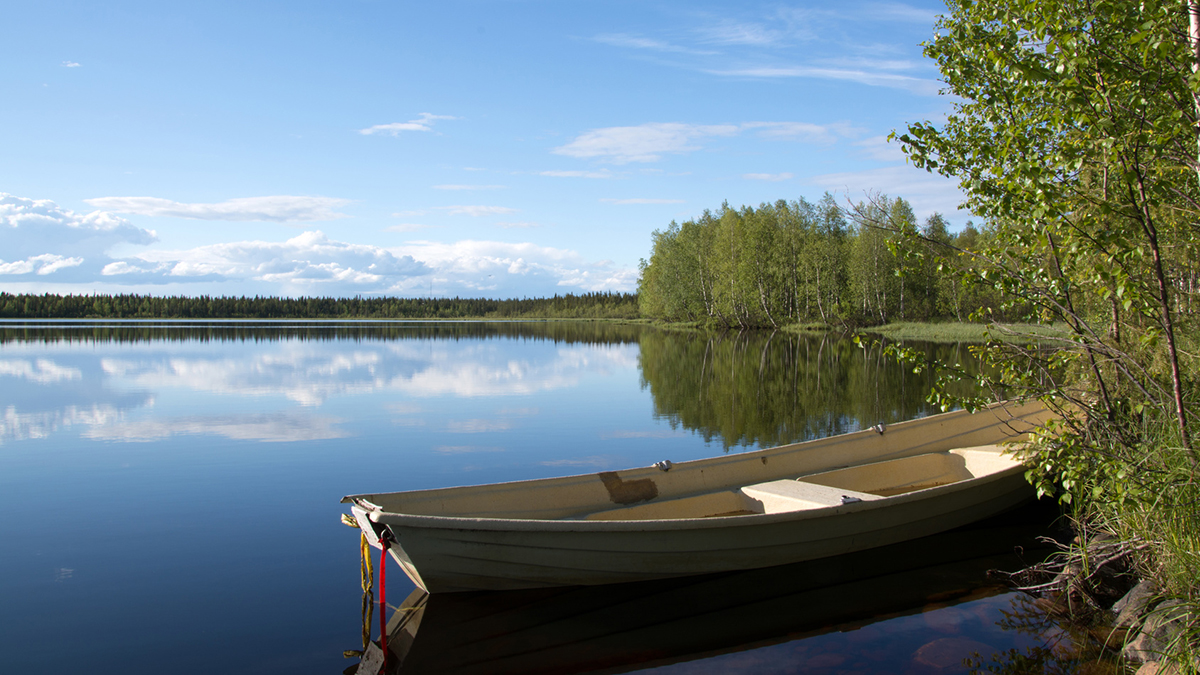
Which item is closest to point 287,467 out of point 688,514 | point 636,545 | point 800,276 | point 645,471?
point 645,471

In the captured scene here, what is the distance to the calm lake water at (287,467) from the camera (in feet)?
20.9

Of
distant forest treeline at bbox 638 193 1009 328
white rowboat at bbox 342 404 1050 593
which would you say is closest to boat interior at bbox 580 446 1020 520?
white rowboat at bbox 342 404 1050 593

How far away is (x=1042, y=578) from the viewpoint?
7.69 m

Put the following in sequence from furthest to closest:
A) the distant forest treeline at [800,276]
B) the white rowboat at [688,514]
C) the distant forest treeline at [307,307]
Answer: the distant forest treeline at [307,307], the distant forest treeline at [800,276], the white rowboat at [688,514]

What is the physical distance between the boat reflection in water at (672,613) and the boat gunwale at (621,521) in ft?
2.50

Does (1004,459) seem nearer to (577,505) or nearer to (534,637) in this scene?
(577,505)

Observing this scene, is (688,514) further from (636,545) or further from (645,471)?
(636,545)

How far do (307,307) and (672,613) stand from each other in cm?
16862

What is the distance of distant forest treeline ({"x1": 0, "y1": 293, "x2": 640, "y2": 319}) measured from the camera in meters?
135

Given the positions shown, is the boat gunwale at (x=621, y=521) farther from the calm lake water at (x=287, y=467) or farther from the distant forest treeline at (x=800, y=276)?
the distant forest treeline at (x=800, y=276)

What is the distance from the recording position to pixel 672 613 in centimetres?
690

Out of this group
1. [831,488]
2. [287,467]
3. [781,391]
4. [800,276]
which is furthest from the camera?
[800,276]

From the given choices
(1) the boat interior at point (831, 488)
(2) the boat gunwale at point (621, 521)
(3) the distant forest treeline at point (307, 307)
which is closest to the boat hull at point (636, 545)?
(2) the boat gunwale at point (621, 521)

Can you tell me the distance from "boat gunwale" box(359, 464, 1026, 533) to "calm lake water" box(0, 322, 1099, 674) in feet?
3.33
